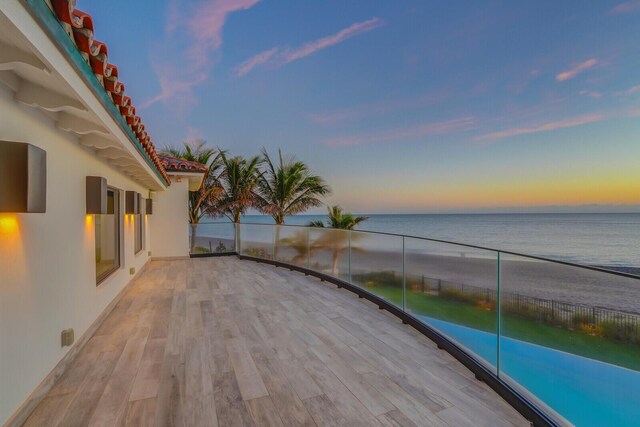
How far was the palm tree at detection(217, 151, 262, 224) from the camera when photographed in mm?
11508

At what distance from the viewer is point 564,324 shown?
2.81 meters

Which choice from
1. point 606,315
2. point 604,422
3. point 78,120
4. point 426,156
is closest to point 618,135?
point 426,156

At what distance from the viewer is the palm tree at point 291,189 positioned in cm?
1034

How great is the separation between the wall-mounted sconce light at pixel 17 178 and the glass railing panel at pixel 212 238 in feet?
24.7

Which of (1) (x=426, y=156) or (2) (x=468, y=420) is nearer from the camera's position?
(2) (x=468, y=420)

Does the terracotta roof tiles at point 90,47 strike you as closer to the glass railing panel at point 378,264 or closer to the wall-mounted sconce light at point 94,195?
the wall-mounted sconce light at point 94,195

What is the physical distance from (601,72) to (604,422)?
412 inches

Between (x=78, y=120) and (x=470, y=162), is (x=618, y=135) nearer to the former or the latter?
(x=470, y=162)

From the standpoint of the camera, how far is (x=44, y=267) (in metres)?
2.28

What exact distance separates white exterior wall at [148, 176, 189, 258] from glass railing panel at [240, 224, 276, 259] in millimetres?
1609

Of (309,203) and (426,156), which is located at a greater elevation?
(426,156)

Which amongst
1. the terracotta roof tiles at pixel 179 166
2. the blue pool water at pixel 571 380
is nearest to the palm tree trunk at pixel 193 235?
the terracotta roof tiles at pixel 179 166

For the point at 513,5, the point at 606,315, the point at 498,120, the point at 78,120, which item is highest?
the point at 513,5

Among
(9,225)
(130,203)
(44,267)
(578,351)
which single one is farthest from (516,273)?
(130,203)
